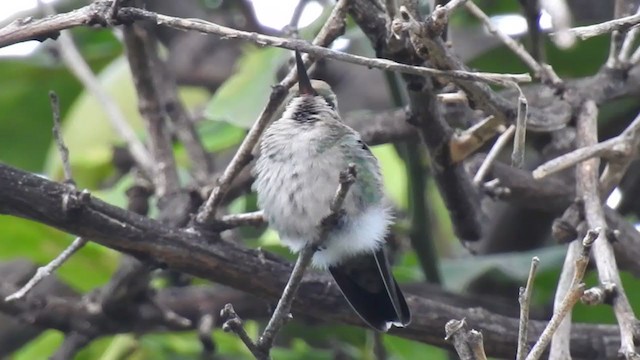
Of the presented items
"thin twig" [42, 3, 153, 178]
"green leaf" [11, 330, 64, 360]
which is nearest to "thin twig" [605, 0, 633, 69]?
"thin twig" [42, 3, 153, 178]

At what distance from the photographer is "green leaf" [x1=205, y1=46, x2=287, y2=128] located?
3756 millimetres

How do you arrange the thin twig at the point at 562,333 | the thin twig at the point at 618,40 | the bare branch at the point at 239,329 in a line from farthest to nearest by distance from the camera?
the thin twig at the point at 618,40
the thin twig at the point at 562,333
the bare branch at the point at 239,329

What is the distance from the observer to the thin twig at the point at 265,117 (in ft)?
9.04

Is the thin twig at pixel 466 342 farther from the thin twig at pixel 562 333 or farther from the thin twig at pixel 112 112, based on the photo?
the thin twig at pixel 112 112

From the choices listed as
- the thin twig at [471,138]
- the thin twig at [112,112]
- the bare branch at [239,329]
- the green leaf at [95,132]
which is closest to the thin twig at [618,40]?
the thin twig at [471,138]

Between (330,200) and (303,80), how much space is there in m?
0.32

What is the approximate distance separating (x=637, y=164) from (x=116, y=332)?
1.88 meters

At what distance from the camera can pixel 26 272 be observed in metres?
4.67

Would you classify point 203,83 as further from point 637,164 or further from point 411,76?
point 411,76

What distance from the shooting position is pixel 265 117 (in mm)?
2791

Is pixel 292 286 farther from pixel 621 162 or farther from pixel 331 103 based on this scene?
pixel 331 103

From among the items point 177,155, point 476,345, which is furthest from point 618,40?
point 177,155

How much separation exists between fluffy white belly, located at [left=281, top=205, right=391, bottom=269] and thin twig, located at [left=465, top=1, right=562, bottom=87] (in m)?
0.53

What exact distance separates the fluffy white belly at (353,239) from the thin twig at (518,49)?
533 millimetres
